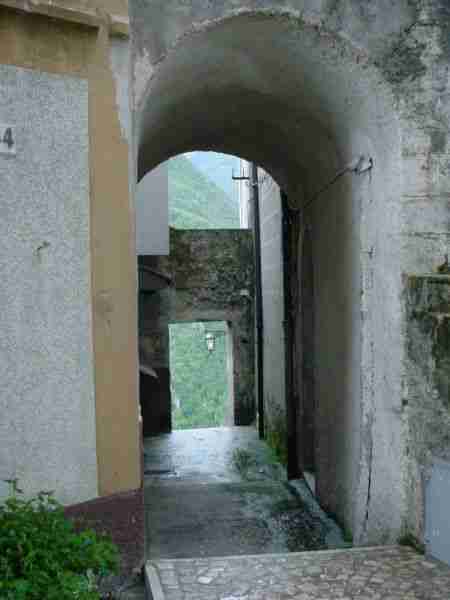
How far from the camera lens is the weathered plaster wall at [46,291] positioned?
3592 millimetres

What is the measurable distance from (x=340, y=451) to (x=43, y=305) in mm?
3433

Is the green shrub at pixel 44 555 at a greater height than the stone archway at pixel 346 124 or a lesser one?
lesser

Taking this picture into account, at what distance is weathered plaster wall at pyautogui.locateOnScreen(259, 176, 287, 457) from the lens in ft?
32.5

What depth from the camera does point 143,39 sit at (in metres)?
4.14

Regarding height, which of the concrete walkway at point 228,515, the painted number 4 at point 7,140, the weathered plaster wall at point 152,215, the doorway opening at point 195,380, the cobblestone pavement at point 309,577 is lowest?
the doorway opening at point 195,380

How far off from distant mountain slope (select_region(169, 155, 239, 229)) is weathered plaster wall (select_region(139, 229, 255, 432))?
32.4m

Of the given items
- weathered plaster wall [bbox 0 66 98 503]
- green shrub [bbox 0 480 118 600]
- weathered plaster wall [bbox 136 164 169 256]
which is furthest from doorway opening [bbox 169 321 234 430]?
green shrub [bbox 0 480 118 600]

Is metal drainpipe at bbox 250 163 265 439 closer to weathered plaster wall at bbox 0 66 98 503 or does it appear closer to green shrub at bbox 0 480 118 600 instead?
weathered plaster wall at bbox 0 66 98 503

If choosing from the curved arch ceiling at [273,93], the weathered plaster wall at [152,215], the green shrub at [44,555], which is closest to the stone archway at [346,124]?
the curved arch ceiling at [273,93]

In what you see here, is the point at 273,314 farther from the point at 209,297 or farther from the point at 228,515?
the point at 228,515

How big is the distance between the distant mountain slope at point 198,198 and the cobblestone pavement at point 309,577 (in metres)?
42.7

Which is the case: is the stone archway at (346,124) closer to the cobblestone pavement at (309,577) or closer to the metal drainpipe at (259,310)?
the cobblestone pavement at (309,577)

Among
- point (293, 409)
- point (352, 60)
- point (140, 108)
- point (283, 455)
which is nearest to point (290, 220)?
point (293, 409)

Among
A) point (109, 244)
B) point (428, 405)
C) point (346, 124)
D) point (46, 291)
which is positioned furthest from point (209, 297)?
point (46, 291)
